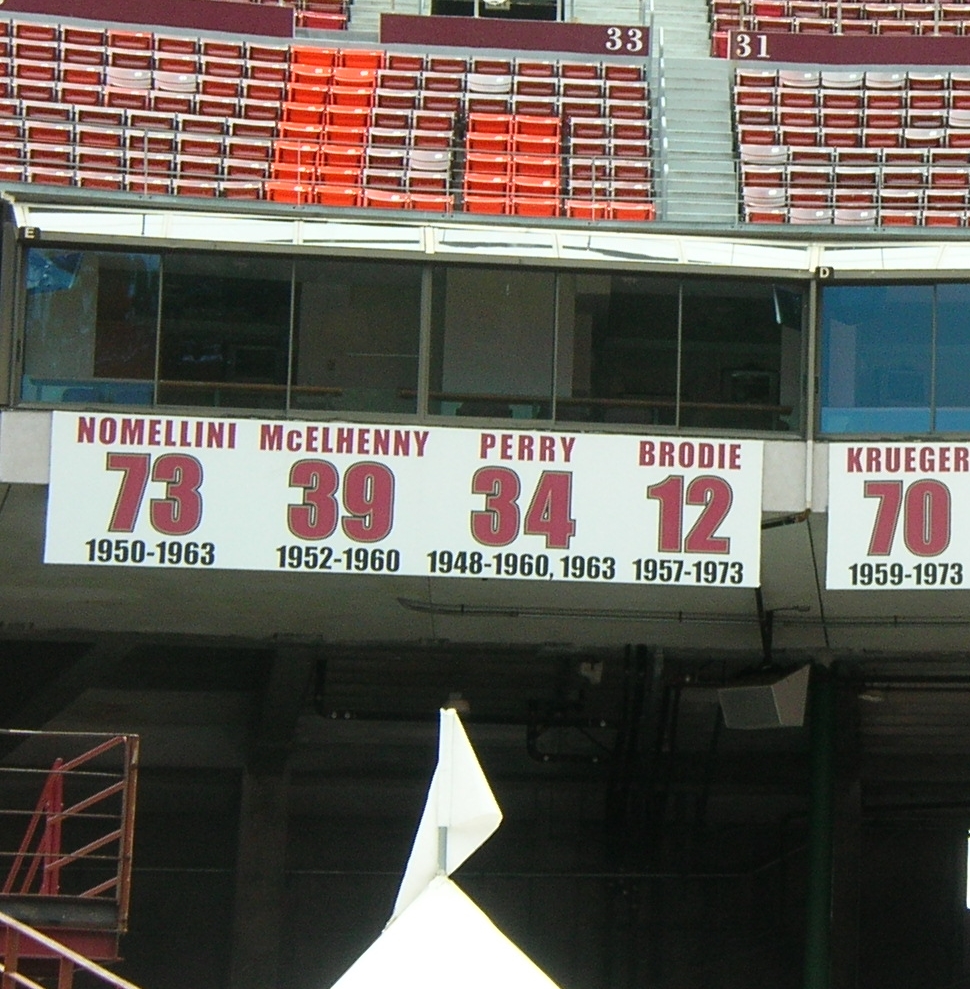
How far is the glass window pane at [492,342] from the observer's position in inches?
681

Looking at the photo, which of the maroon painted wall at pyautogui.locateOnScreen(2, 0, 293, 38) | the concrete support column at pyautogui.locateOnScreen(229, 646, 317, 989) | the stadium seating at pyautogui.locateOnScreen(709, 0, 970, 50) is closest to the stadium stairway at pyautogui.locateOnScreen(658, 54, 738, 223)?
Answer: the stadium seating at pyautogui.locateOnScreen(709, 0, 970, 50)

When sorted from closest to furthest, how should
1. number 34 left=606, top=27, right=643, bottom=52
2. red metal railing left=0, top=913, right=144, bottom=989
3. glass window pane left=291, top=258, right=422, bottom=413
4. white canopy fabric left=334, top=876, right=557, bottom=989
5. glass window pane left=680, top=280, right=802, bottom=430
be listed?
white canopy fabric left=334, top=876, right=557, bottom=989 → red metal railing left=0, top=913, right=144, bottom=989 → glass window pane left=291, top=258, right=422, bottom=413 → glass window pane left=680, top=280, right=802, bottom=430 → number 34 left=606, top=27, right=643, bottom=52

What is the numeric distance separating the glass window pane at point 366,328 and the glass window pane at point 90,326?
144cm

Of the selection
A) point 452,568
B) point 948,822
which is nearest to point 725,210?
point 452,568

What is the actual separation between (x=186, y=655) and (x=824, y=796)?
8.38m

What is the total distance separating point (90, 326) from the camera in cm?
1708

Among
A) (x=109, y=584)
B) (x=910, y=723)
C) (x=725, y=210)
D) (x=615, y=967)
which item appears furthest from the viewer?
(x=615, y=967)

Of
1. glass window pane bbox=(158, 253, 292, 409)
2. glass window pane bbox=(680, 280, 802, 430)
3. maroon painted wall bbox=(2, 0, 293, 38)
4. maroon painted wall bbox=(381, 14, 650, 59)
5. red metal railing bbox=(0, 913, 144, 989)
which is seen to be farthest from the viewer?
maroon painted wall bbox=(381, 14, 650, 59)

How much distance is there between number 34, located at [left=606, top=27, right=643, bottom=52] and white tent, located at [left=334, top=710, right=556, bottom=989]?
68.9ft

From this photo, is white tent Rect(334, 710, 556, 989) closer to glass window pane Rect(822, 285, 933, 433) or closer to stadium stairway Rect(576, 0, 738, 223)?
glass window pane Rect(822, 285, 933, 433)

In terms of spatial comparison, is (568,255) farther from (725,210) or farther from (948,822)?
(948,822)

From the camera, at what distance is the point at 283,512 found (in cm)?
1705

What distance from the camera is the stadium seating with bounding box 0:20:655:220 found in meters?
23.0

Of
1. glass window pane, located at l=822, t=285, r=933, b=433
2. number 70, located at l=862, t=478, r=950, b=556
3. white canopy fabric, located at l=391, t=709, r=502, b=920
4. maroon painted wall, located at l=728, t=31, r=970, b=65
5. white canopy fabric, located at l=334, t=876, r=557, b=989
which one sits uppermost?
maroon painted wall, located at l=728, t=31, r=970, b=65
